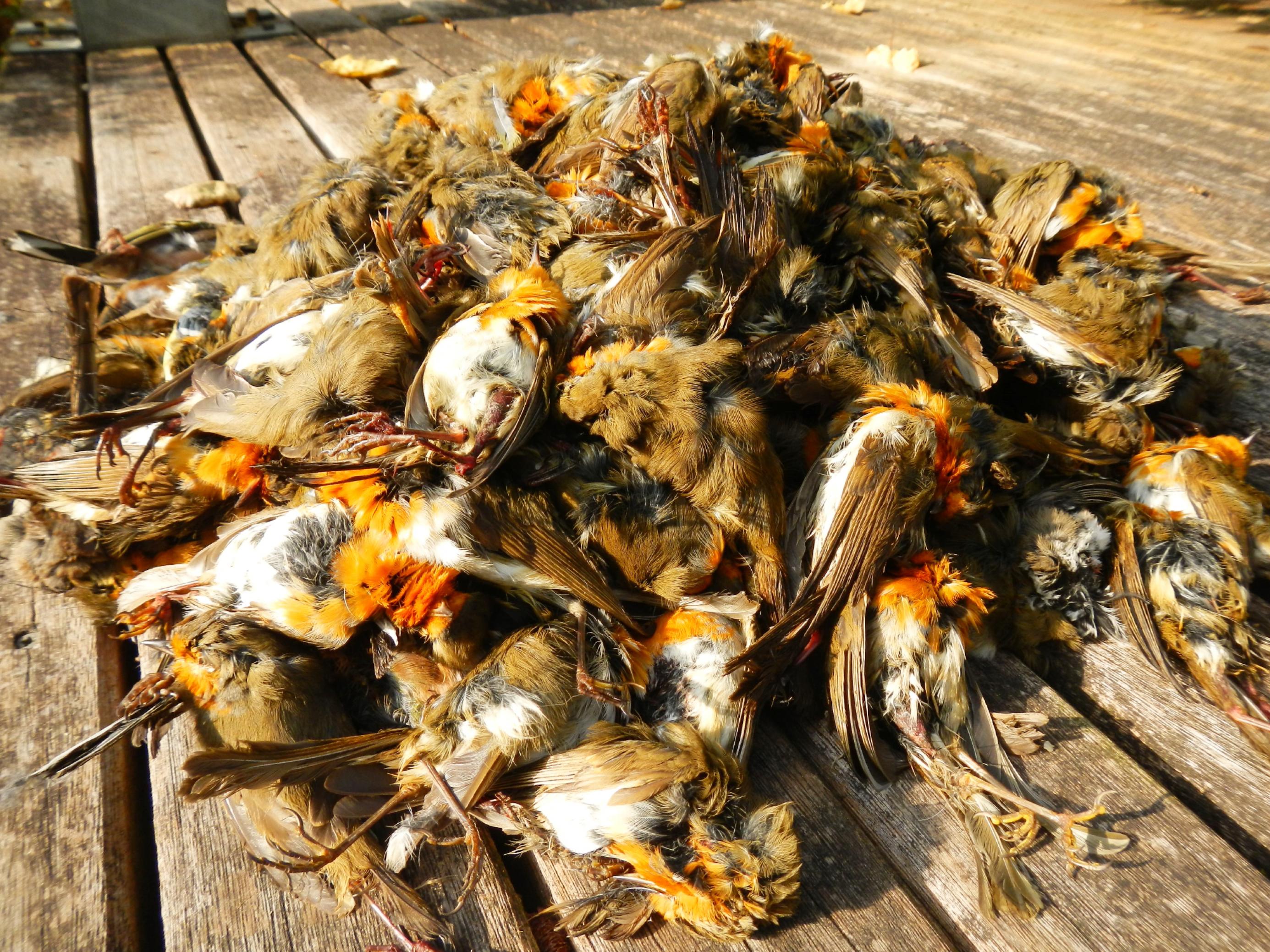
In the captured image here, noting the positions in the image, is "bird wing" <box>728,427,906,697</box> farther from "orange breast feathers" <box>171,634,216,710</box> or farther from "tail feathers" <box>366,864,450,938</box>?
"orange breast feathers" <box>171,634,216,710</box>

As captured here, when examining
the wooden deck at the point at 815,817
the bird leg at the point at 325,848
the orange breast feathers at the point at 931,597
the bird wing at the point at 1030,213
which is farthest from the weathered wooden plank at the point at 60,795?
the bird wing at the point at 1030,213

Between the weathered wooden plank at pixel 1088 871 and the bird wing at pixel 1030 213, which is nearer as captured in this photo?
the weathered wooden plank at pixel 1088 871

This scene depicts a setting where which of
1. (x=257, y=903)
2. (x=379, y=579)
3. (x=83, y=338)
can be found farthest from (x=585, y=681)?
(x=83, y=338)

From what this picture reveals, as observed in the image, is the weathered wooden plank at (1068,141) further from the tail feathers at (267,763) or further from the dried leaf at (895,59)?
the tail feathers at (267,763)

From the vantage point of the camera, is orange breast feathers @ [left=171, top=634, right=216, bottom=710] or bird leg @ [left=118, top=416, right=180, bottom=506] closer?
orange breast feathers @ [left=171, top=634, right=216, bottom=710]

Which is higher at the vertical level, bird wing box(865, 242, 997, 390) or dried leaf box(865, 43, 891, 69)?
dried leaf box(865, 43, 891, 69)

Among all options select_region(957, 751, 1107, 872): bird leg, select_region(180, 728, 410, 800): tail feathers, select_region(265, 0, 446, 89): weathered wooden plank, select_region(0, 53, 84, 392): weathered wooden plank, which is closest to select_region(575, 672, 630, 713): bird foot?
select_region(180, 728, 410, 800): tail feathers
